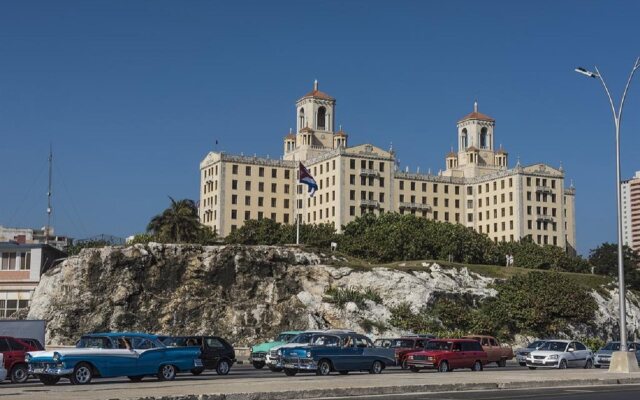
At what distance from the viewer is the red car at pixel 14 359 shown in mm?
33531

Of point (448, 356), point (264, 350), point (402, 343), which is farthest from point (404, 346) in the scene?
point (264, 350)

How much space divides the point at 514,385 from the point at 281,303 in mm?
51052

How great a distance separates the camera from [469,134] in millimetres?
187750

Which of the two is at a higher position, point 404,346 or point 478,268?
point 478,268

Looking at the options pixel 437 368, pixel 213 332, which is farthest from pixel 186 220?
pixel 437 368

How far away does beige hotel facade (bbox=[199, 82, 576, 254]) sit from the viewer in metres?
159

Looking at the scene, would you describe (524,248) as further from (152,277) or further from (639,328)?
(152,277)

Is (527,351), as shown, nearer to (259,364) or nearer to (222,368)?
(259,364)

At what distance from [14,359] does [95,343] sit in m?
4.94

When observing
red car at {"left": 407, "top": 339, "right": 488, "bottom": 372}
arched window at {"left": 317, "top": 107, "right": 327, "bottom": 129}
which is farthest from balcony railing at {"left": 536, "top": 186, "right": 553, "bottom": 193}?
red car at {"left": 407, "top": 339, "right": 488, "bottom": 372}

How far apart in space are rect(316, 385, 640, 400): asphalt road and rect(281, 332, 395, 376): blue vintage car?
31.2 ft

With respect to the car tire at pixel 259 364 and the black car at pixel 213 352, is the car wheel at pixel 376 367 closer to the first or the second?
the black car at pixel 213 352

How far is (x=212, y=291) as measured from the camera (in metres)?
78.9

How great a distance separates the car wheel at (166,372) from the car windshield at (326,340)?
621cm
